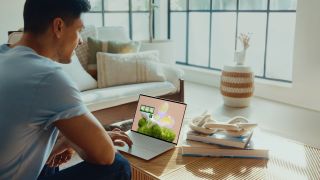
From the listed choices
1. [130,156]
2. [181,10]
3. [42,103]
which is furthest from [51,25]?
[181,10]

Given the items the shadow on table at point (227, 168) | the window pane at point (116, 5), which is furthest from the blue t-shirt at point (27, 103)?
the window pane at point (116, 5)

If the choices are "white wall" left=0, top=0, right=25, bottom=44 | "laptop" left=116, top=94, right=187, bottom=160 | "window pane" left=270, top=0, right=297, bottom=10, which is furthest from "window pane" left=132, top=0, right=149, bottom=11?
"laptop" left=116, top=94, right=187, bottom=160

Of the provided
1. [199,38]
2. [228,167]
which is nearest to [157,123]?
[228,167]

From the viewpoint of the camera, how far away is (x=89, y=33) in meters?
3.10

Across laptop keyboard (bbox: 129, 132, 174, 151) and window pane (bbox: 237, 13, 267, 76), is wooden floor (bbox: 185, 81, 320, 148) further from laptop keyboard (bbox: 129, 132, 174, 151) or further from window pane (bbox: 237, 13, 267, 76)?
laptop keyboard (bbox: 129, 132, 174, 151)

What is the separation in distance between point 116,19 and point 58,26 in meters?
4.06

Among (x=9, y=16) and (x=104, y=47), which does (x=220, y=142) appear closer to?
(x=104, y=47)

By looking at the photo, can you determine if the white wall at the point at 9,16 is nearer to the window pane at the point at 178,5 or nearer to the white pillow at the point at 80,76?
the white pillow at the point at 80,76

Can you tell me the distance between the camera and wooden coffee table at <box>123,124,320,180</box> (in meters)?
1.30

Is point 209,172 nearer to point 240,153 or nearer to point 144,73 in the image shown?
point 240,153

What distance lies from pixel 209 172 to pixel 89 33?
211cm

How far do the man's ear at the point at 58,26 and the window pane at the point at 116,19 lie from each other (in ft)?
12.9

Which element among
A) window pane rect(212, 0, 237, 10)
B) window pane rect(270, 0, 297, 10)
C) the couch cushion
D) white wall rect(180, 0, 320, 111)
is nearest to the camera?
the couch cushion

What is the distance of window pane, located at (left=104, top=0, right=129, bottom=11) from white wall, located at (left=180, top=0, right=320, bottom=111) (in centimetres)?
237
